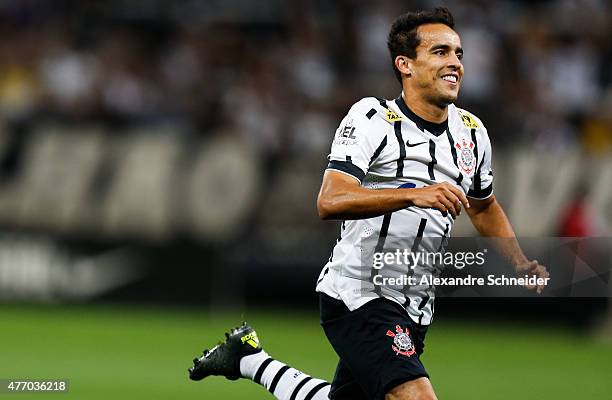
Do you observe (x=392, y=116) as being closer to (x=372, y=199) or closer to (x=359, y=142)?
(x=359, y=142)

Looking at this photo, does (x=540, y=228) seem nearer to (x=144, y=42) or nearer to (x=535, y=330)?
(x=535, y=330)

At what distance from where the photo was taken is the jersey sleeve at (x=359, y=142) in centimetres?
632

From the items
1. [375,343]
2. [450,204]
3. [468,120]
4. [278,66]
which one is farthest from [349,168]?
[278,66]

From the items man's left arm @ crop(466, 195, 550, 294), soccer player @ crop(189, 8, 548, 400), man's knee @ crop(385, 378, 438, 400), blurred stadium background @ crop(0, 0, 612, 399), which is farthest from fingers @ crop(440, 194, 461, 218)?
blurred stadium background @ crop(0, 0, 612, 399)

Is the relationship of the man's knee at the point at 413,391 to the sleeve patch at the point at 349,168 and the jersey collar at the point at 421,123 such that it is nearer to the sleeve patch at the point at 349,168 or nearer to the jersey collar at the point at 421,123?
the sleeve patch at the point at 349,168

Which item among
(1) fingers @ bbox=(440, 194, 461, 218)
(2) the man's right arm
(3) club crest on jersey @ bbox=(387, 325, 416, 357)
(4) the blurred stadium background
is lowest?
(3) club crest on jersey @ bbox=(387, 325, 416, 357)

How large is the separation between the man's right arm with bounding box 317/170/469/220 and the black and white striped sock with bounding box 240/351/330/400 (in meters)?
1.56

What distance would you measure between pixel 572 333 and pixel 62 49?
8.42 metres

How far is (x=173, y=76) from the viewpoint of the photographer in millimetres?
18141

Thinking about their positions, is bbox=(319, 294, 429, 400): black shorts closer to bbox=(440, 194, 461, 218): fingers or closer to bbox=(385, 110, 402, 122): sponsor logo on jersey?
bbox=(440, 194, 461, 218): fingers

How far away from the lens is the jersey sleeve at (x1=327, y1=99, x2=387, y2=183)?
20.7 feet

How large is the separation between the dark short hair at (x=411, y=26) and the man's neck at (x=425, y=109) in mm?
203

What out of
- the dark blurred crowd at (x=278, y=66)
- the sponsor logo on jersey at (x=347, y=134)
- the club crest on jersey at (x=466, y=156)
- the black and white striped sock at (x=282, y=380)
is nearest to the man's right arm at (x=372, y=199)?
the sponsor logo on jersey at (x=347, y=134)

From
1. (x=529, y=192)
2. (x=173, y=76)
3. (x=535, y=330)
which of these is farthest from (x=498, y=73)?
(x=173, y=76)
